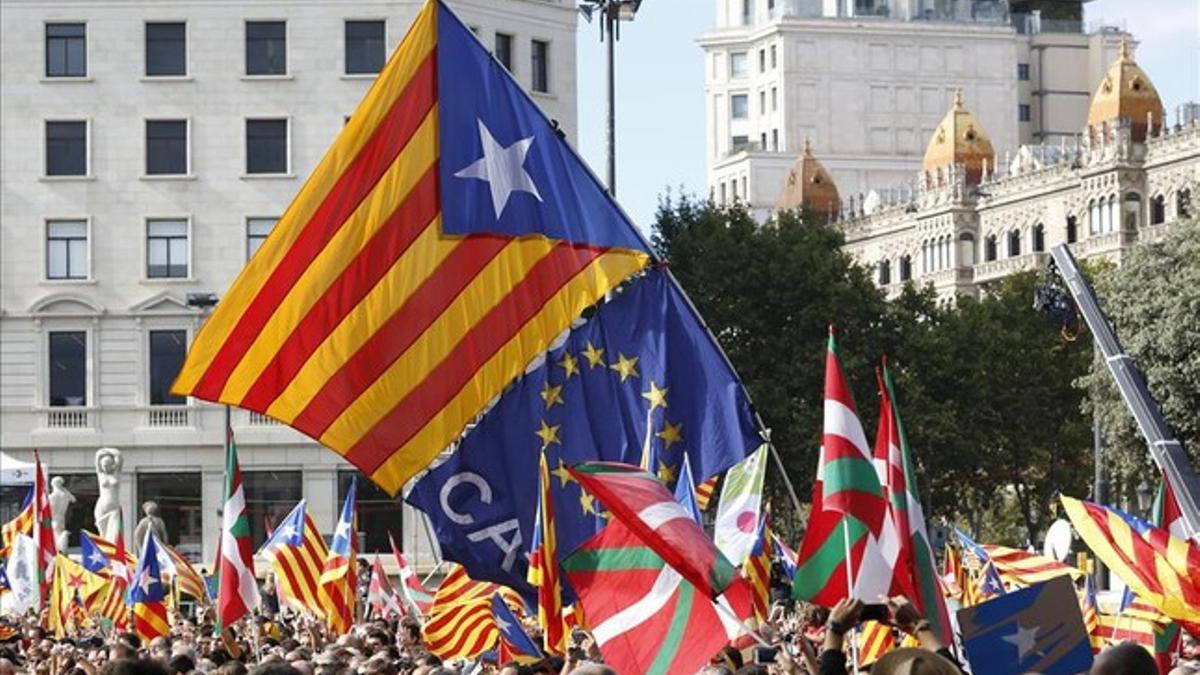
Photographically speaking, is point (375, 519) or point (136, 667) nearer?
point (136, 667)

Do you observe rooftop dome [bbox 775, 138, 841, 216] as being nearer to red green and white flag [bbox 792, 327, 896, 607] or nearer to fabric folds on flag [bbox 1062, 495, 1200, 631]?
fabric folds on flag [bbox 1062, 495, 1200, 631]

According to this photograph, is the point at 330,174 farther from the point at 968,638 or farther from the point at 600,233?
the point at 968,638

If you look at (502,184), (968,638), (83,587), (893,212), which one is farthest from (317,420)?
(893,212)

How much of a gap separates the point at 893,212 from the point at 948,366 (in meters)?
74.2

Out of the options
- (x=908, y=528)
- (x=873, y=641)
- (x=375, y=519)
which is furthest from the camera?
(x=375, y=519)

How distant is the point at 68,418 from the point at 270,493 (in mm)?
5252

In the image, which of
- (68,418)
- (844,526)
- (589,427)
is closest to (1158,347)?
(68,418)

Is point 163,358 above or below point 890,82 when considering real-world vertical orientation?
below

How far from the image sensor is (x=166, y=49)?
73562mm

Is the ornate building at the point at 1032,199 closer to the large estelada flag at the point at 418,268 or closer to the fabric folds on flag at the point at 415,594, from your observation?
the fabric folds on flag at the point at 415,594

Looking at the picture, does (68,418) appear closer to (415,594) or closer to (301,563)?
(415,594)

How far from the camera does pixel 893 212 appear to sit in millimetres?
153125

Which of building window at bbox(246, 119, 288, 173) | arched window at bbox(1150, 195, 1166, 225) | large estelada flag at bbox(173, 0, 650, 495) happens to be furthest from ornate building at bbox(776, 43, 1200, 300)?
large estelada flag at bbox(173, 0, 650, 495)

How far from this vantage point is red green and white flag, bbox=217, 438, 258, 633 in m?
23.9
